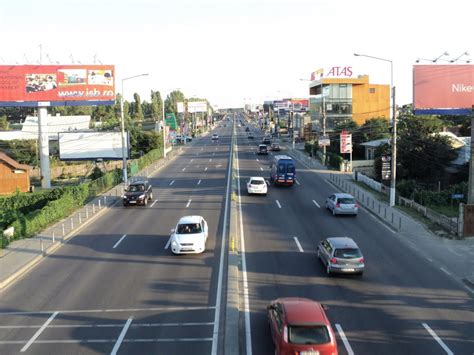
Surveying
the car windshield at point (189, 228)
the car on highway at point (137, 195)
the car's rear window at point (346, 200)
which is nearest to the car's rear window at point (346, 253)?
the car windshield at point (189, 228)

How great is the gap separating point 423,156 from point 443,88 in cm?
1422

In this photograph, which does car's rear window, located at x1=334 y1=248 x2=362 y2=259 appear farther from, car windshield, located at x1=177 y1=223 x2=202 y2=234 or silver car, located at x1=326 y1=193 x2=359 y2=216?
silver car, located at x1=326 y1=193 x2=359 y2=216

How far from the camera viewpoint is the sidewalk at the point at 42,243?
21766 millimetres

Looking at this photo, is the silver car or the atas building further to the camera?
the atas building

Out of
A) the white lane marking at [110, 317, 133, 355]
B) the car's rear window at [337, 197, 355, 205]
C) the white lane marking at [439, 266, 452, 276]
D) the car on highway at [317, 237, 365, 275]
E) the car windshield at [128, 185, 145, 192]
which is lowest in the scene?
the white lane marking at [439, 266, 452, 276]

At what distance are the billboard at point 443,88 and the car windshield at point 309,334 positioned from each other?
101ft

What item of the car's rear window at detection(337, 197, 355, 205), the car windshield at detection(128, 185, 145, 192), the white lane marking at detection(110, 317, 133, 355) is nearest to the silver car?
the car's rear window at detection(337, 197, 355, 205)

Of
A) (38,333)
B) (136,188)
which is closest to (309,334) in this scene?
(38,333)

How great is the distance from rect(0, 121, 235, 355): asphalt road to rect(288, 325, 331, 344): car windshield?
243 cm

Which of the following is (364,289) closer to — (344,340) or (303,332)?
(344,340)

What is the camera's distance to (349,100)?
98.8 metres

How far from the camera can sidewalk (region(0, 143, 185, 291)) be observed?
21.8 metres

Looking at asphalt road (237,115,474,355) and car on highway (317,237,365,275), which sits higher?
car on highway (317,237,365,275)

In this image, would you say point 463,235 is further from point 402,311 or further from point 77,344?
point 77,344
